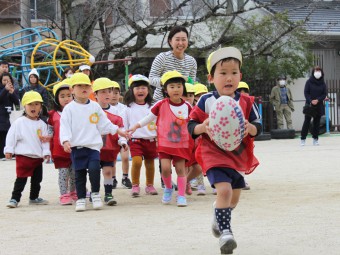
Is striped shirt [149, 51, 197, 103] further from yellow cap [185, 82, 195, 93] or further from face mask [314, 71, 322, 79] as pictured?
face mask [314, 71, 322, 79]

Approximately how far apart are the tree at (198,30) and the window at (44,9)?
93 centimetres

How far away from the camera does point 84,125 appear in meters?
8.74

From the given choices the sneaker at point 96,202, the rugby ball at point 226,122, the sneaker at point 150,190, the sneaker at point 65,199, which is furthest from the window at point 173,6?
the rugby ball at point 226,122

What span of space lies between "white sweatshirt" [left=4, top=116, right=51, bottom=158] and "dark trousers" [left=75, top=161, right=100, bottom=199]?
2.23 ft

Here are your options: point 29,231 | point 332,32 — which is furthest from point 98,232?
point 332,32

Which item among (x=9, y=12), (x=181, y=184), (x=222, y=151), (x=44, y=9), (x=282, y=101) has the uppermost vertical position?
(x=9, y=12)

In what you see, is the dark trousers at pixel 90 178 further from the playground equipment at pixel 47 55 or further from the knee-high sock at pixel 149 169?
the playground equipment at pixel 47 55

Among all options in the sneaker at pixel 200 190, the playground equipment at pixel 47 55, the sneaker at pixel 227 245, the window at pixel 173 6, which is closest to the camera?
the sneaker at pixel 227 245

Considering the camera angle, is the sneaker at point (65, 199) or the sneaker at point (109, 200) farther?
the sneaker at point (65, 199)

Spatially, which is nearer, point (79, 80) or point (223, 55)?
point (223, 55)

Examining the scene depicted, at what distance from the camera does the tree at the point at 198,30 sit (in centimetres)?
2212

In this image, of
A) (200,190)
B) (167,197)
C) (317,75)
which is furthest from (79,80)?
(317,75)

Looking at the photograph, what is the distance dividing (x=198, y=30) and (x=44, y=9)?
5.24m

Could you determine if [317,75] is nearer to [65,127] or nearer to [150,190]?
[150,190]
